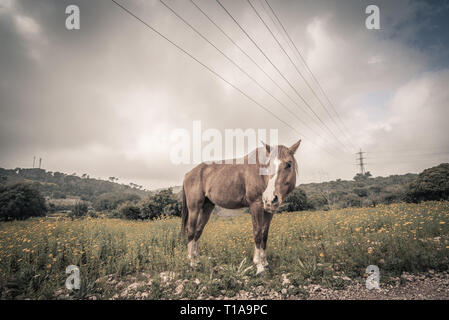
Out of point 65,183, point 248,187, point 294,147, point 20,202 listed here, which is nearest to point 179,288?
point 248,187

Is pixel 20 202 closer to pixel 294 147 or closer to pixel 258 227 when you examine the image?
pixel 258 227

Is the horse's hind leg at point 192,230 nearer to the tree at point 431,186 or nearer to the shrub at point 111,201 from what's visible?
the tree at point 431,186

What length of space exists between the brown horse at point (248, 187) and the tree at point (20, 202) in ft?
120

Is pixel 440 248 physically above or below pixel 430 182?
below

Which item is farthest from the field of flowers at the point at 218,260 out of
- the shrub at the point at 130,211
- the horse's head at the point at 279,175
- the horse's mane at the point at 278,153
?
the shrub at the point at 130,211

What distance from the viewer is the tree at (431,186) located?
54.0 feet

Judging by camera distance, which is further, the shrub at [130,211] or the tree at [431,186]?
the shrub at [130,211]

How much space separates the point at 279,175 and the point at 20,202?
41.5 meters

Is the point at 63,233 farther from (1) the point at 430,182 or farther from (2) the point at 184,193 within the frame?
(1) the point at 430,182

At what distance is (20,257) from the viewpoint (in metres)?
4.57

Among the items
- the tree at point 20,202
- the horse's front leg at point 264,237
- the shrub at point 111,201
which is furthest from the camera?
the shrub at point 111,201

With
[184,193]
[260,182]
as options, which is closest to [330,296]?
[260,182]
